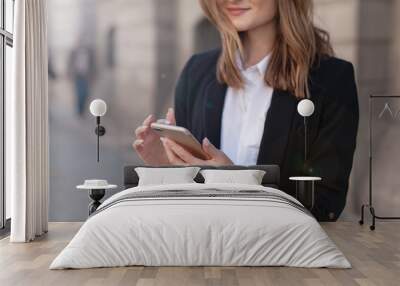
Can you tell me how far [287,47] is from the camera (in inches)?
289

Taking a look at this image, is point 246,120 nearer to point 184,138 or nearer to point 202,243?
point 184,138

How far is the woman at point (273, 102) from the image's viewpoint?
7.28m

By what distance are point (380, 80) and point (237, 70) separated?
1739 mm

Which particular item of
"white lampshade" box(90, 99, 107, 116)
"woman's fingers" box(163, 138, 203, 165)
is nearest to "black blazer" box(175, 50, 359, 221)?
"woman's fingers" box(163, 138, 203, 165)

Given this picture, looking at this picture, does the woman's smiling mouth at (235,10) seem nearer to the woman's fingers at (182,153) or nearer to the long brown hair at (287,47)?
the long brown hair at (287,47)

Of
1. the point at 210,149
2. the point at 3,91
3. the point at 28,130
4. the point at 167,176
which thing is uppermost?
the point at 3,91

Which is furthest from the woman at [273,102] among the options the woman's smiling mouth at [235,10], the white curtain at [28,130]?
the white curtain at [28,130]

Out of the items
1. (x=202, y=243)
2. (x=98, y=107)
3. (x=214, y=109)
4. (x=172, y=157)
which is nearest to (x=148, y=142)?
(x=172, y=157)

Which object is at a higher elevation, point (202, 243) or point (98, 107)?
point (98, 107)

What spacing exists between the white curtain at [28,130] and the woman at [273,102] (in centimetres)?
143

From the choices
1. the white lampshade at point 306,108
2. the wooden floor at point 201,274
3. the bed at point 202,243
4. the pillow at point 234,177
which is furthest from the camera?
the white lampshade at point 306,108

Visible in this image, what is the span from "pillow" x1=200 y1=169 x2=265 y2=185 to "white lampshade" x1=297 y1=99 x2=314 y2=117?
86 cm

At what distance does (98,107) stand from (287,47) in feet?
7.74

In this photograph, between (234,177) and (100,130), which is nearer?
(234,177)
